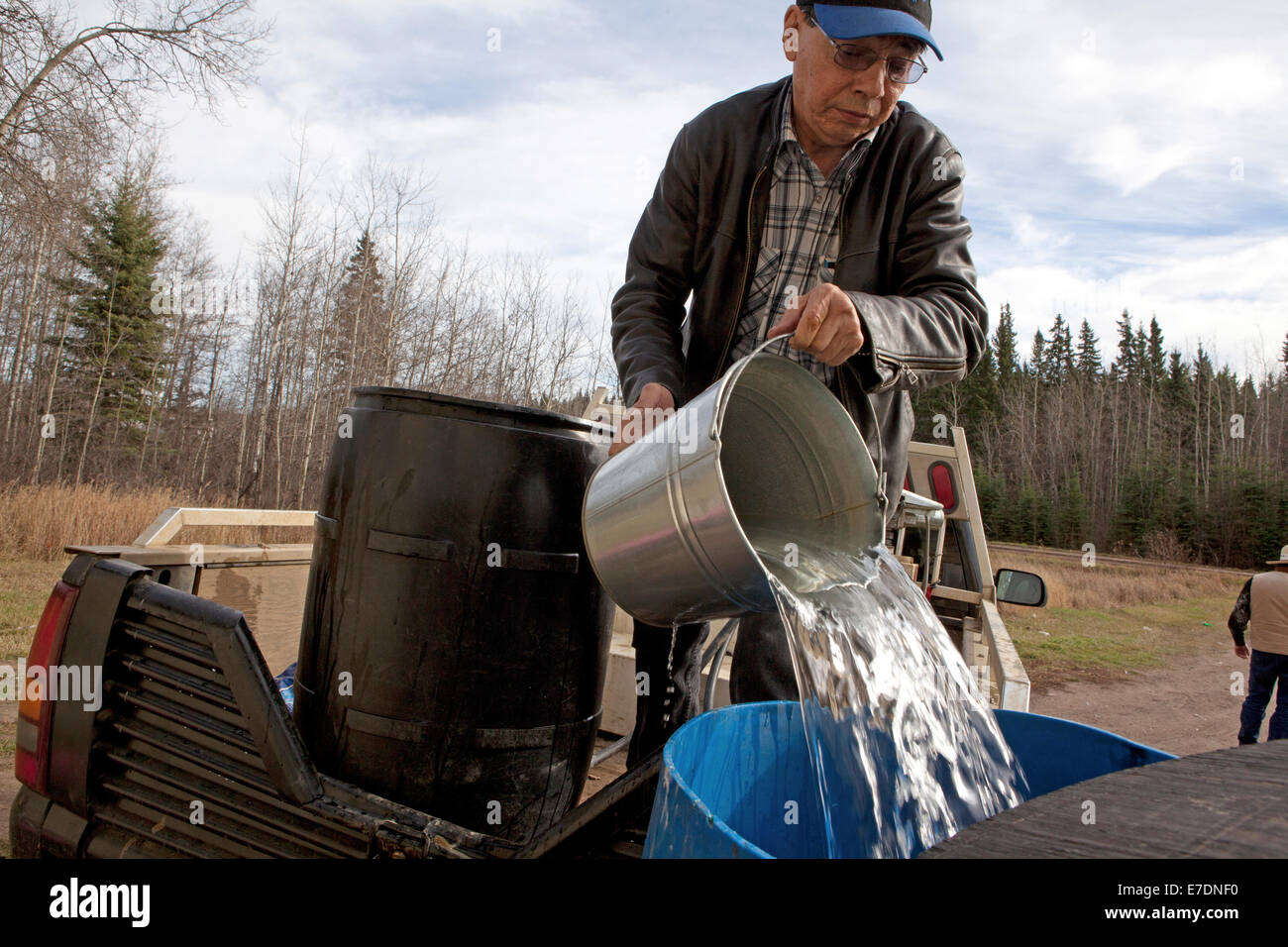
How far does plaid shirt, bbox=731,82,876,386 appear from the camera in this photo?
211 cm

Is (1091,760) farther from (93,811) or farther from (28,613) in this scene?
(28,613)

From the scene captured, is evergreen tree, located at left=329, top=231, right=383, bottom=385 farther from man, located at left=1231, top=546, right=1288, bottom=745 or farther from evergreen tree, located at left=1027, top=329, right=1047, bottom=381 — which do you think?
evergreen tree, located at left=1027, top=329, right=1047, bottom=381

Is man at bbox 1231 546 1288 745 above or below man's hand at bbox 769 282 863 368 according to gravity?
below

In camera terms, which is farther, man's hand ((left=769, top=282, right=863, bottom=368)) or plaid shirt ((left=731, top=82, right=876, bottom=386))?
plaid shirt ((left=731, top=82, right=876, bottom=386))

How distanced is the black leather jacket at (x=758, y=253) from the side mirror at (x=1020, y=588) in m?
2.51

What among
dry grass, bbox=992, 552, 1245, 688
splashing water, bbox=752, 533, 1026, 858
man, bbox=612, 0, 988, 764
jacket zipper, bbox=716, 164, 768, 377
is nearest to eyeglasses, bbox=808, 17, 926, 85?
man, bbox=612, 0, 988, 764

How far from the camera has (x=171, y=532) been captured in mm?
2943

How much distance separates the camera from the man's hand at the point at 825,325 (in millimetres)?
1513

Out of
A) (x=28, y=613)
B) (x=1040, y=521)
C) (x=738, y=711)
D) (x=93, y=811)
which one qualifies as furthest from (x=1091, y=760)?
(x=1040, y=521)

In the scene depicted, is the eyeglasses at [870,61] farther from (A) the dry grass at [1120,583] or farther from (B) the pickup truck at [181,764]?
(A) the dry grass at [1120,583]

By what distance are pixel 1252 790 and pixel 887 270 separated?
4.83 feet

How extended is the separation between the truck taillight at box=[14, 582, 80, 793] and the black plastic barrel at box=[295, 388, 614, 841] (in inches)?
19.2

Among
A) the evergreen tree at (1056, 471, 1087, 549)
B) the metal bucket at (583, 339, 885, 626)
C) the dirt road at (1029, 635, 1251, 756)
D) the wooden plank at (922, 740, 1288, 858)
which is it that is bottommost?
the dirt road at (1029, 635, 1251, 756)

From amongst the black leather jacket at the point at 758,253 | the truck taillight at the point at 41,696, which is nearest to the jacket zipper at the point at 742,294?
the black leather jacket at the point at 758,253
